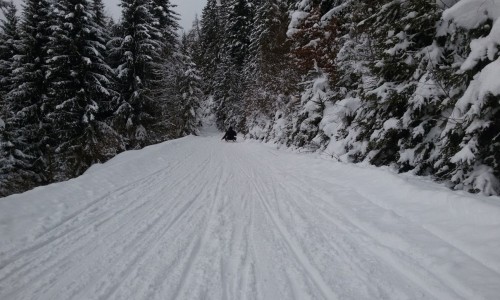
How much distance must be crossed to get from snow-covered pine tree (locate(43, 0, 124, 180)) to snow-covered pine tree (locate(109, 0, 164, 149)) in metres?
2.92

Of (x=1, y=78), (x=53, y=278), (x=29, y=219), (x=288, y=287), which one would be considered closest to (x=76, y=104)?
(x=1, y=78)

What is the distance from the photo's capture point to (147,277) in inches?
125

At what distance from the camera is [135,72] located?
71.6ft

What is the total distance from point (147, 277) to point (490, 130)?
5199mm

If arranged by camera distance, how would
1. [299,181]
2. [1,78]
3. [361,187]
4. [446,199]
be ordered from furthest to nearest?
[1,78]
[299,181]
[361,187]
[446,199]

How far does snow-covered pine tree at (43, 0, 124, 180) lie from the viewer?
17109 mm

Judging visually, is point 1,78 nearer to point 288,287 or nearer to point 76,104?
point 76,104

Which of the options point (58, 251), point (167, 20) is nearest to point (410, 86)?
point (58, 251)

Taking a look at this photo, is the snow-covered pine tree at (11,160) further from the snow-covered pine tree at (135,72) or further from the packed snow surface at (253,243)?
the packed snow surface at (253,243)

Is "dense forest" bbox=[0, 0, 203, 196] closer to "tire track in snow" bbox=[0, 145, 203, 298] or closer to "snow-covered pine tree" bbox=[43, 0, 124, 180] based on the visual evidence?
"snow-covered pine tree" bbox=[43, 0, 124, 180]

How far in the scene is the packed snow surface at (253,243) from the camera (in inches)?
118

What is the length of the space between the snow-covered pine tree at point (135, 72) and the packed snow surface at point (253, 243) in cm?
1547

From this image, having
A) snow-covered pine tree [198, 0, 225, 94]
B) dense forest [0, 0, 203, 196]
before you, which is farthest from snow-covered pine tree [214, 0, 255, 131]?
dense forest [0, 0, 203, 196]

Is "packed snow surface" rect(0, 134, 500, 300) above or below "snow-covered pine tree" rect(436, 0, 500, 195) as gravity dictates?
below
